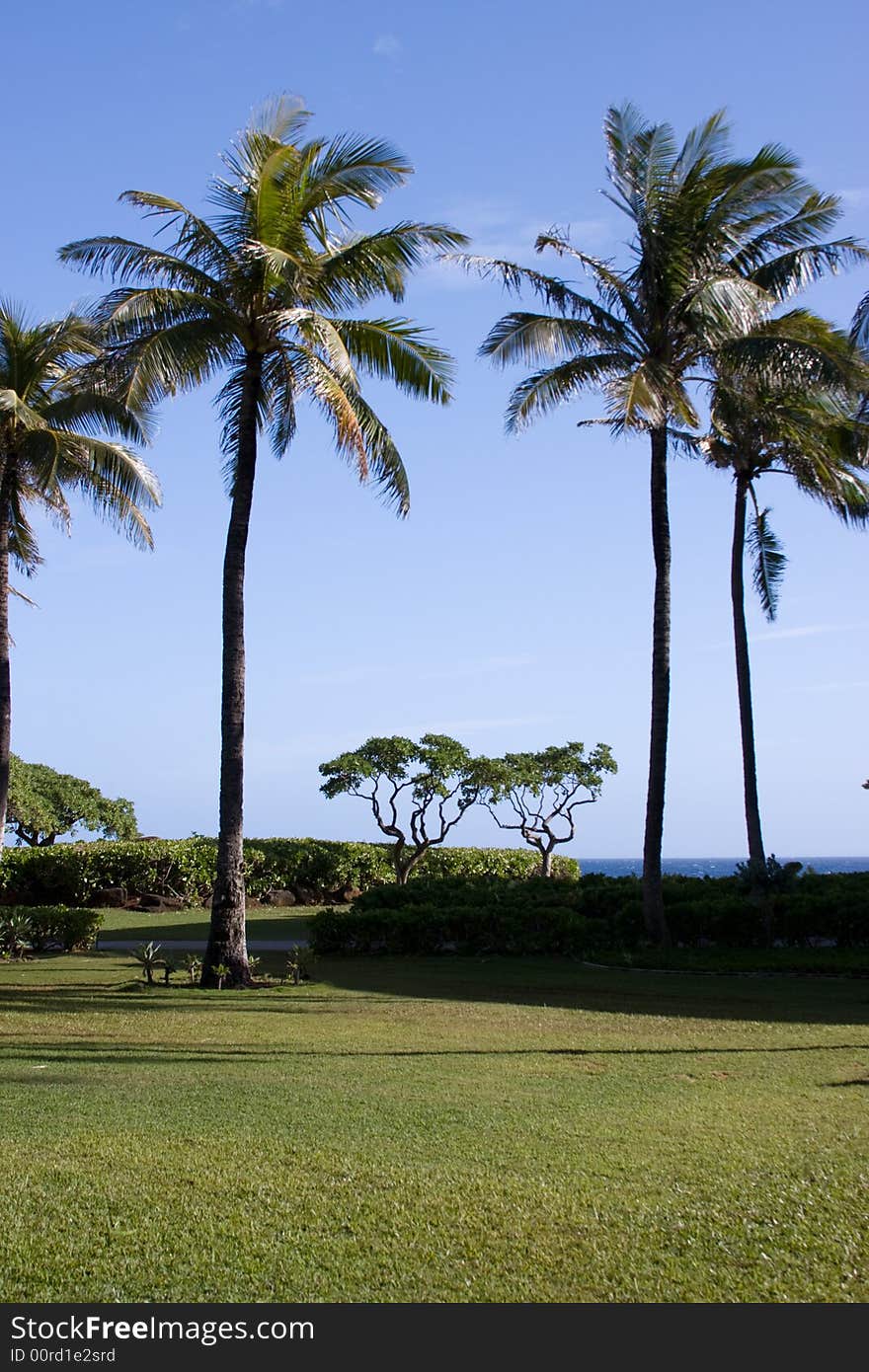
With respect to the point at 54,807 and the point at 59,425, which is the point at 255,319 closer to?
the point at 59,425

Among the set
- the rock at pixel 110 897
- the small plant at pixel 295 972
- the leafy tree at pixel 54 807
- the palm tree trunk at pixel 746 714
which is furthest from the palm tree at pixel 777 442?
the leafy tree at pixel 54 807

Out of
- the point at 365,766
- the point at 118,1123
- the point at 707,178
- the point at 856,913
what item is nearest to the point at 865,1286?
the point at 118,1123

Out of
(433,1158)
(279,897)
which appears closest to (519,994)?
(433,1158)

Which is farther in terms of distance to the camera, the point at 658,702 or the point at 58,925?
the point at 58,925

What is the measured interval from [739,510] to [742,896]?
25.8 feet

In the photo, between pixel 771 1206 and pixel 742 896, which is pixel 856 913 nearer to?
pixel 742 896

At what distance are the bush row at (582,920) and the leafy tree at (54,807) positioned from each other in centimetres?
2039

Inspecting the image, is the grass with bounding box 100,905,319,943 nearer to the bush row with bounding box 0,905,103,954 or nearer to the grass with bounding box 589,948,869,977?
the bush row with bounding box 0,905,103,954

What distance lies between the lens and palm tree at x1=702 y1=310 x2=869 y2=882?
17141mm

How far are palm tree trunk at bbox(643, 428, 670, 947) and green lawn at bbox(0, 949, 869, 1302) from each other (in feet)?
20.6

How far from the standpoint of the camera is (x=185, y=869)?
95.0 feet

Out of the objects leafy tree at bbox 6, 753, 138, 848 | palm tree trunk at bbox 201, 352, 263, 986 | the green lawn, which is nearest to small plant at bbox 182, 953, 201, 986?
palm tree trunk at bbox 201, 352, 263, 986

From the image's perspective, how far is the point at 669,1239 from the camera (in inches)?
192

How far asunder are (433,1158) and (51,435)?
14.2 metres
